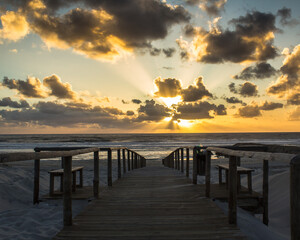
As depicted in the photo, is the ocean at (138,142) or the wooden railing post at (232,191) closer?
the wooden railing post at (232,191)

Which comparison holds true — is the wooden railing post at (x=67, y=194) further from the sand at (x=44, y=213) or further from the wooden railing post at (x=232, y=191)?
the wooden railing post at (x=232, y=191)

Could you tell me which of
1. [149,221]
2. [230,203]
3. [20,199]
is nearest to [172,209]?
[149,221]

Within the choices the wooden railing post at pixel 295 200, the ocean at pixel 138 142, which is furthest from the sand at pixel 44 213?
the ocean at pixel 138 142

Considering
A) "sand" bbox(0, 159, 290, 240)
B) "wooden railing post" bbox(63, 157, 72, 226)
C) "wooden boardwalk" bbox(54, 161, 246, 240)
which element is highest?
"wooden railing post" bbox(63, 157, 72, 226)

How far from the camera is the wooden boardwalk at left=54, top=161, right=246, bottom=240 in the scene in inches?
122

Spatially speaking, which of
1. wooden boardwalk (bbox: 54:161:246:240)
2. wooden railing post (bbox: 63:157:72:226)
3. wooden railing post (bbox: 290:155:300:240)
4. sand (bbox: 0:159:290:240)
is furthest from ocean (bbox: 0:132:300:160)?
wooden railing post (bbox: 290:155:300:240)

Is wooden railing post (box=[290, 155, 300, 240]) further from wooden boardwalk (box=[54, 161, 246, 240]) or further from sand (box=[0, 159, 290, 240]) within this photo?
sand (box=[0, 159, 290, 240])

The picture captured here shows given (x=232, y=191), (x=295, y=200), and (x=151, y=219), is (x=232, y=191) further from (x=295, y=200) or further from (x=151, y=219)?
(x=295, y=200)

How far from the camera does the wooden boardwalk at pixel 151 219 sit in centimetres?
311

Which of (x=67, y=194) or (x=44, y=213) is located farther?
(x=44, y=213)

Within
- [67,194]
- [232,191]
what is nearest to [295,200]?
[232,191]

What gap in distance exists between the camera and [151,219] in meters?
3.74

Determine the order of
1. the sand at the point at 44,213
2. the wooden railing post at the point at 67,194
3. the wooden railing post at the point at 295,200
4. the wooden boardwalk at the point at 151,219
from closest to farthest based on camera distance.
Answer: the wooden railing post at the point at 295,200 → the wooden boardwalk at the point at 151,219 → the wooden railing post at the point at 67,194 → the sand at the point at 44,213

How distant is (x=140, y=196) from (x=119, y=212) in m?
1.32
